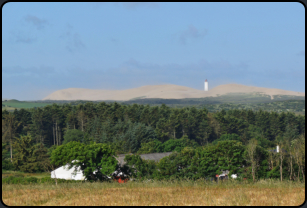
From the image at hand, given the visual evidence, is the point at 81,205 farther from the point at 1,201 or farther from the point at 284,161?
the point at 284,161

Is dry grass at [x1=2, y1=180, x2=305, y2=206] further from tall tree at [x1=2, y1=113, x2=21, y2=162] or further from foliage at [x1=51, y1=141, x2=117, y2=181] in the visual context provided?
tall tree at [x1=2, y1=113, x2=21, y2=162]

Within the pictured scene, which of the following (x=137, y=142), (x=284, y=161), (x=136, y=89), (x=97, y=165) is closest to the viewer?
(x=97, y=165)

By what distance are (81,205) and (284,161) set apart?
3811 centimetres

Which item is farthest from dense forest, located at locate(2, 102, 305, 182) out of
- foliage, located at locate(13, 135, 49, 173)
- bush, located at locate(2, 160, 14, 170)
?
bush, located at locate(2, 160, 14, 170)

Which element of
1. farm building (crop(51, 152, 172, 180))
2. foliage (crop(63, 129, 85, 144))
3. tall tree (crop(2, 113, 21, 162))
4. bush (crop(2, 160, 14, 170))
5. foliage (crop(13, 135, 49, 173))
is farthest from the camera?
foliage (crop(63, 129, 85, 144))

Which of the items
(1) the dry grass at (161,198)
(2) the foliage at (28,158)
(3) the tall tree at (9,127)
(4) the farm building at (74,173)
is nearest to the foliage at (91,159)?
(4) the farm building at (74,173)

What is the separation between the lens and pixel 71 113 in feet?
352

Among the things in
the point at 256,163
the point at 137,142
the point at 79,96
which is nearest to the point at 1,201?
the point at 256,163

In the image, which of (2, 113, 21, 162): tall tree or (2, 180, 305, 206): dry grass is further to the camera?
(2, 113, 21, 162): tall tree

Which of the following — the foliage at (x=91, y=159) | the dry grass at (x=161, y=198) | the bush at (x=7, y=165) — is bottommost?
the bush at (x=7, y=165)

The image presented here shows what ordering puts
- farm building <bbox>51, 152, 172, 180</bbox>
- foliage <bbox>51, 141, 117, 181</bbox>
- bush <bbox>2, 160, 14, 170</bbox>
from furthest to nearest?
bush <bbox>2, 160, 14, 170</bbox>, foliage <bbox>51, 141, 117, 181</bbox>, farm building <bbox>51, 152, 172, 180</bbox>

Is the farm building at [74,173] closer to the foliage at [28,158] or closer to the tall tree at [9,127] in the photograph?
the foliage at [28,158]

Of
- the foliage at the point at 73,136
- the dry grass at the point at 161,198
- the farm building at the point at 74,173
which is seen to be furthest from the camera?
the foliage at the point at 73,136

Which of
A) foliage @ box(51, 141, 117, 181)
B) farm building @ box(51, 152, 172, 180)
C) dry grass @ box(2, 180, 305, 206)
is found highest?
dry grass @ box(2, 180, 305, 206)
